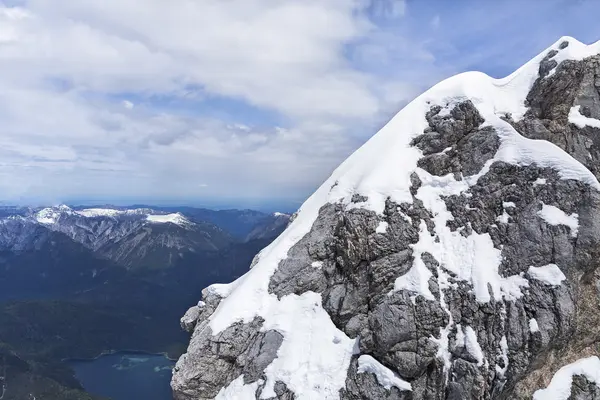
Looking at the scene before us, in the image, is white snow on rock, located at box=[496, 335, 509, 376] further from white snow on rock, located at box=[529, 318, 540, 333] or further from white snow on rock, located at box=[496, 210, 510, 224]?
white snow on rock, located at box=[496, 210, 510, 224]

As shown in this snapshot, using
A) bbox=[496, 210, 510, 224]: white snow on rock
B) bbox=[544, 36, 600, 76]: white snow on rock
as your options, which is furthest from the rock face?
bbox=[496, 210, 510, 224]: white snow on rock

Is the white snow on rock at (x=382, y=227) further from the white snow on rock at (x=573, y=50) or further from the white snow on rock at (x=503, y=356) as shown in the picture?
the white snow on rock at (x=573, y=50)

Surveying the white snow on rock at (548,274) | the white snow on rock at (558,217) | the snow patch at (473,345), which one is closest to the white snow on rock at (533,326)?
the white snow on rock at (548,274)

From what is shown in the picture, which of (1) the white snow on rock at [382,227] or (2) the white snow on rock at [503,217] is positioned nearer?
(2) the white snow on rock at [503,217]

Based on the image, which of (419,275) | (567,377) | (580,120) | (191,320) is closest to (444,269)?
(419,275)

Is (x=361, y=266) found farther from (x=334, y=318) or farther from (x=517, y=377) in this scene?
(x=517, y=377)

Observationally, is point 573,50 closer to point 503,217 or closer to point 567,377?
point 503,217
